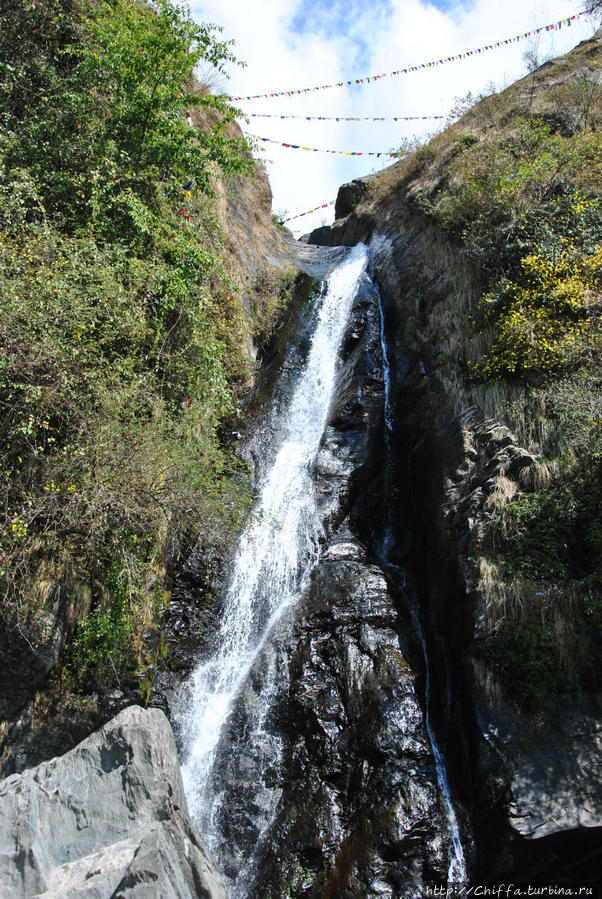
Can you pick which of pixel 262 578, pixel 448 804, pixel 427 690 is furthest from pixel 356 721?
pixel 262 578

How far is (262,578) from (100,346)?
4422 mm

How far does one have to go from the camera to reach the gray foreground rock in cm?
354

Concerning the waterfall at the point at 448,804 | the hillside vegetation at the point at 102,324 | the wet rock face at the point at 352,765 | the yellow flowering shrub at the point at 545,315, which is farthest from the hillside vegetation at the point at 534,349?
the hillside vegetation at the point at 102,324

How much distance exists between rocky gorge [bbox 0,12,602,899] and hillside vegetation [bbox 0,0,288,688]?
0.82m

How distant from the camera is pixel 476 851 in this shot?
5160mm

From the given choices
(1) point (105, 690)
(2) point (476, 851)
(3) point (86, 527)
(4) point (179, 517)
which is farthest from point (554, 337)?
(1) point (105, 690)

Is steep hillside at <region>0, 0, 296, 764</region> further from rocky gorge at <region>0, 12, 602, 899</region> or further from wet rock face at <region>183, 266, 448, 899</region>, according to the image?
wet rock face at <region>183, 266, 448, 899</region>

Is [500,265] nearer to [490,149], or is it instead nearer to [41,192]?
[490,149]

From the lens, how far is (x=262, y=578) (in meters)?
8.23

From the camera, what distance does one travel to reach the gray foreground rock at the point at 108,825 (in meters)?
3.54

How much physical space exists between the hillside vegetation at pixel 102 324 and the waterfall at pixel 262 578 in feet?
3.35

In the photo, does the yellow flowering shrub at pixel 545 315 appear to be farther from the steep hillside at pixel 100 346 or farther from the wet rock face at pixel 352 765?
the steep hillside at pixel 100 346

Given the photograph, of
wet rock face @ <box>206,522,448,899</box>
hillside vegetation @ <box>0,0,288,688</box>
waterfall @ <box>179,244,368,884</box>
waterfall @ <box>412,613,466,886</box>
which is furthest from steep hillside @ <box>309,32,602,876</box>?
hillside vegetation @ <box>0,0,288,688</box>

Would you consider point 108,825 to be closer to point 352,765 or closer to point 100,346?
point 352,765
